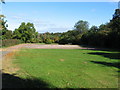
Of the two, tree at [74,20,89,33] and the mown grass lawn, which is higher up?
tree at [74,20,89,33]

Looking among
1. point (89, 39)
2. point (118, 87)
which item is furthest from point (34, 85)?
point (89, 39)

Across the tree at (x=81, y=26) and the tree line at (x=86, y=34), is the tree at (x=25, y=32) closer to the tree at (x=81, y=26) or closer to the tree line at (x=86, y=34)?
the tree line at (x=86, y=34)

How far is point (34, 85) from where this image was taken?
5797 millimetres

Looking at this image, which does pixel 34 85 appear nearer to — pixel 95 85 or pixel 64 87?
pixel 64 87

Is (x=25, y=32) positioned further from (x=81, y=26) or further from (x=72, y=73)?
(x=72, y=73)

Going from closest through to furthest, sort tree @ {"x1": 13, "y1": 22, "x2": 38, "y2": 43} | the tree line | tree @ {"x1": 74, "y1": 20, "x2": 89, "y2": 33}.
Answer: the tree line, tree @ {"x1": 13, "y1": 22, "x2": 38, "y2": 43}, tree @ {"x1": 74, "y1": 20, "x2": 89, "y2": 33}

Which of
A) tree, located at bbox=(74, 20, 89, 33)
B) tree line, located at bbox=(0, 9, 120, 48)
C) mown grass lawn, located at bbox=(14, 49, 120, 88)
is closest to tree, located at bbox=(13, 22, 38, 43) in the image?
tree line, located at bbox=(0, 9, 120, 48)

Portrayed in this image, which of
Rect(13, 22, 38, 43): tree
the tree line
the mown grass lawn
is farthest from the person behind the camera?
Rect(13, 22, 38, 43): tree

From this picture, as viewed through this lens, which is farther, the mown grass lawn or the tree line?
the tree line

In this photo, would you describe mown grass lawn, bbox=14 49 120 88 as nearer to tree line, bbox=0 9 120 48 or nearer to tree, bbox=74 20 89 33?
tree line, bbox=0 9 120 48

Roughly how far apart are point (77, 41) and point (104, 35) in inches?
841

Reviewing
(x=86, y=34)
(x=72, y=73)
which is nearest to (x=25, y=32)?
(x=86, y=34)

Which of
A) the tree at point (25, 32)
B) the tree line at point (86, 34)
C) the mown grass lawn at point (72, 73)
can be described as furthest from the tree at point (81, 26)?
the mown grass lawn at point (72, 73)

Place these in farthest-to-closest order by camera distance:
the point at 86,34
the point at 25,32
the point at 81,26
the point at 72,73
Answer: the point at 81,26, the point at 25,32, the point at 86,34, the point at 72,73
